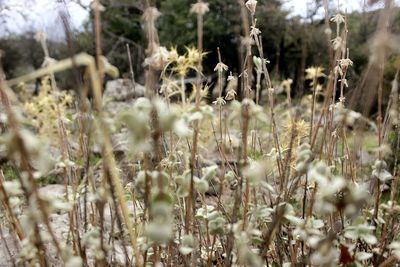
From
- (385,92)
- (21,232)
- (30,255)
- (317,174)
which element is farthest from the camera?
(385,92)

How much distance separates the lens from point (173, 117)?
0.79 meters

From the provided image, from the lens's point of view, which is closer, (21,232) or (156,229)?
(156,229)

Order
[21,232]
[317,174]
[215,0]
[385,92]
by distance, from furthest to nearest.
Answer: [215,0] < [385,92] < [21,232] < [317,174]

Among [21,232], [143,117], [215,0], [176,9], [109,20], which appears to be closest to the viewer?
[143,117]

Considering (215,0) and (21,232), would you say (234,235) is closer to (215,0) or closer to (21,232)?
(21,232)

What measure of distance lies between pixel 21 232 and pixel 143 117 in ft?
2.28

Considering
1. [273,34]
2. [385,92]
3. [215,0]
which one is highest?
[215,0]

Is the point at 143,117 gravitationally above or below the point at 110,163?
above

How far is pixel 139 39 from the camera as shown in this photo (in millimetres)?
22688

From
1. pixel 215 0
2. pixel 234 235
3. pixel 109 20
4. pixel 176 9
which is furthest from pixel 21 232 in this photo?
pixel 109 20

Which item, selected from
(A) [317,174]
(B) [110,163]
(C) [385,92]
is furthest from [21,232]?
(C) [385,92]

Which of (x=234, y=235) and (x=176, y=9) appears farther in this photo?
(x=176, y=9)

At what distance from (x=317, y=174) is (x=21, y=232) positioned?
0.80 metres

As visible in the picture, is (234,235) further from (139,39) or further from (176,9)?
(139,39)
